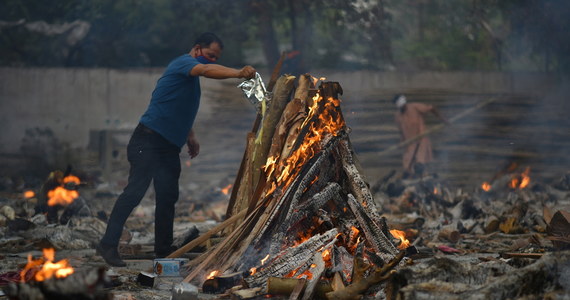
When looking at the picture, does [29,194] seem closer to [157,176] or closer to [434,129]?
[157,176]

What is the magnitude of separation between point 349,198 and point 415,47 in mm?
14206

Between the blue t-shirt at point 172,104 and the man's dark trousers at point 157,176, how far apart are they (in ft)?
0.25

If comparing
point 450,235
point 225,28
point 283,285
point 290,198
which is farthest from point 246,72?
point 225,28

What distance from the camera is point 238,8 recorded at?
1440 cm

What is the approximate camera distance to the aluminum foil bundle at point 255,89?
580 cm

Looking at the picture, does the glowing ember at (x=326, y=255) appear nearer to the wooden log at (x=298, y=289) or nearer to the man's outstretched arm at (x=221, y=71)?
the wooden log at (x=298, y=289)

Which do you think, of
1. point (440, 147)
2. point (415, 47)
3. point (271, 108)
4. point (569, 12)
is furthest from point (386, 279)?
point (415, 47)

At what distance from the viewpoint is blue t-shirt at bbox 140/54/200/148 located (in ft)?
20.1

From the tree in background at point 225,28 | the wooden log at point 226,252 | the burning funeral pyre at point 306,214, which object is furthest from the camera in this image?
the tree in background at point 225,28

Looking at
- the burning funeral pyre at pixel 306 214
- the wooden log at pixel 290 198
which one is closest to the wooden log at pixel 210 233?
→ the burning funeral pyre at pixel 306 214

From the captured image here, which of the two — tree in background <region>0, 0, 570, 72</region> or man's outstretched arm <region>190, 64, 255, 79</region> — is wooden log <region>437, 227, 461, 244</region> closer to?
man's outstretched arm <region>190, 64, 255, 79</region>

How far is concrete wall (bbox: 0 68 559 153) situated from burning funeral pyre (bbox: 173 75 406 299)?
25.9 ft

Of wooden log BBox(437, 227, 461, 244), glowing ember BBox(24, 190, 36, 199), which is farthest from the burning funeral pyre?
glowing ember BBox(24, 190, 36, 199)

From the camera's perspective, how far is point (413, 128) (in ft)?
43.0
